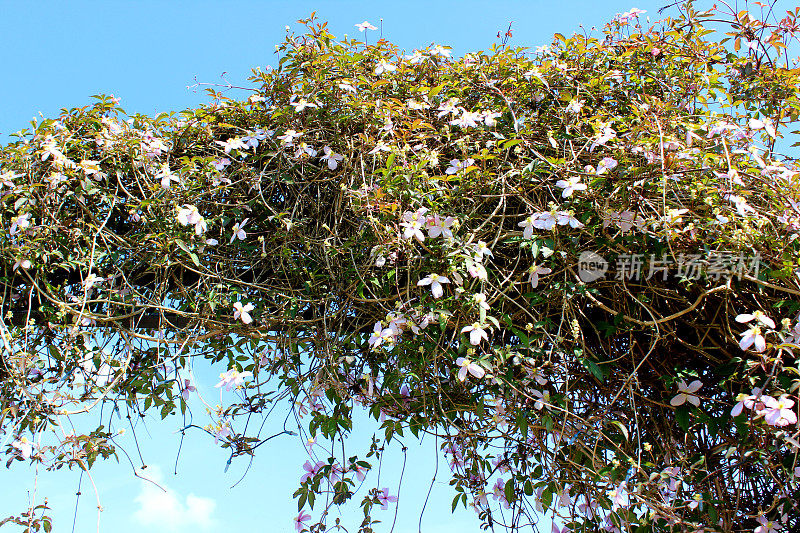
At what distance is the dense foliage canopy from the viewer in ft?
5.24

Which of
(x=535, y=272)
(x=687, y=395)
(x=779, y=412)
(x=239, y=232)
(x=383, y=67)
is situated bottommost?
(x=779, y=412)

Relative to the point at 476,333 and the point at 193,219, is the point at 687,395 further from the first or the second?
the point at 193,219

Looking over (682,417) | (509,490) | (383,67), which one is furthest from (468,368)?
(383,67)

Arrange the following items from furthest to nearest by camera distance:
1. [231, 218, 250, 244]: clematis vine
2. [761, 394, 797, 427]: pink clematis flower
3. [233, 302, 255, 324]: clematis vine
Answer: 1. [231, 218, 250, 244]: clematis vine
2. [233, 302, 255, 324]: clematis vine
3. [761, 394, 797, 427]: pink clematis flower

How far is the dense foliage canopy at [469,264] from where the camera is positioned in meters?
1.60

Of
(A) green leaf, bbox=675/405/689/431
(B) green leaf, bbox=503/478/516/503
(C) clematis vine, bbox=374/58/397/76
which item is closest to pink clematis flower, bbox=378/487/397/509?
(B) green leaf, bbox=503/478/516/503

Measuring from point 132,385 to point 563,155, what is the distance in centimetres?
142

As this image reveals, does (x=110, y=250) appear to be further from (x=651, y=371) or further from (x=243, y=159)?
(x=651, y=371)

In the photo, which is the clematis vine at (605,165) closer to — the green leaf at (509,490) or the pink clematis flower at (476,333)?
the pink clematis flower at (476,333)

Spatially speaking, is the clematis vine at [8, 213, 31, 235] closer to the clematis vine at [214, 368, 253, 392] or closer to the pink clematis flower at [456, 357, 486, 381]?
the clematis vine at [214, 368, 253, 392]

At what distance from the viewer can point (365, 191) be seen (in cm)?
172

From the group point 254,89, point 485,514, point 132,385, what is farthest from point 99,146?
point 485,514

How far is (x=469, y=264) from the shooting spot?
5.00 ft

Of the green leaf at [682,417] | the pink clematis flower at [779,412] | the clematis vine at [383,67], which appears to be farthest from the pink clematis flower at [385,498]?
the clematis vine at [383,67]
